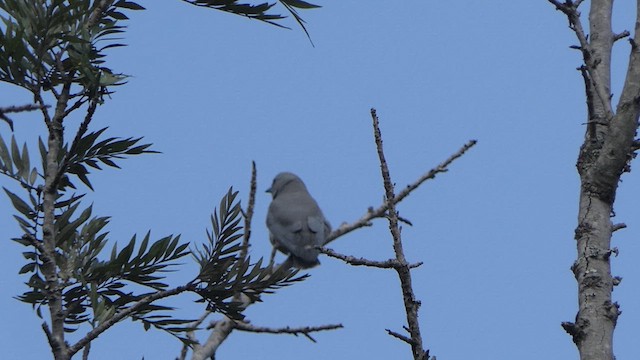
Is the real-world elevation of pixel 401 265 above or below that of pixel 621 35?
below

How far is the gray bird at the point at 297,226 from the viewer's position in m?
8.51

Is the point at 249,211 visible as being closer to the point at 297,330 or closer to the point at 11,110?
the point at 297,330

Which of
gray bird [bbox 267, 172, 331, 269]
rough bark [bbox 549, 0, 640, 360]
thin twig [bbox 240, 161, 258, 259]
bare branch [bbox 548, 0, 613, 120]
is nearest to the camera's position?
rough bark [bbox 549, 0, 640, 360]

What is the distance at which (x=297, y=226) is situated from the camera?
8.71 meters

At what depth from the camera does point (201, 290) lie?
12.2ft

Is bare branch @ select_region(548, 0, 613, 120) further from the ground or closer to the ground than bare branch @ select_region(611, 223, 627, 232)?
further from the ground

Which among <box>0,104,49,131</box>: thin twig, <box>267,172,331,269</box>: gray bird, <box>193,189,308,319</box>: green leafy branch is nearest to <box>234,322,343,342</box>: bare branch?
<box>193,189,308,319</box>: green leafy branch

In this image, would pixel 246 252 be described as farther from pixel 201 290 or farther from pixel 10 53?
pixel 10 53

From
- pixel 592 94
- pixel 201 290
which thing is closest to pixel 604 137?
pixel 592 94

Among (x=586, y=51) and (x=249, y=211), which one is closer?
(x=586, y=51)

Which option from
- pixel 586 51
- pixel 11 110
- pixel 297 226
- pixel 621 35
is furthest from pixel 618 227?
pixel 297 226

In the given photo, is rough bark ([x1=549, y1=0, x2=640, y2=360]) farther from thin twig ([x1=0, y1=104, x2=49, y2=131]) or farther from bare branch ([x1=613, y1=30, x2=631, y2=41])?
thin twig ([x1=0, y1=104, x2=49, y2=131])

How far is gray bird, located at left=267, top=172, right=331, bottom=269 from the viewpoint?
8.51 meters

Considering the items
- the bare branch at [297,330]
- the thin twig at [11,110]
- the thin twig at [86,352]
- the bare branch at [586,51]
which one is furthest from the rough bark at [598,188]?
the thin twig at [11,110]
